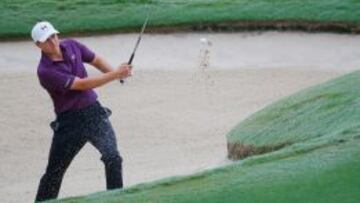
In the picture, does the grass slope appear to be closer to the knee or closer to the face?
the knee

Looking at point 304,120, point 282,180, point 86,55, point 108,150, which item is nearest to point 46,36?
point 86,55

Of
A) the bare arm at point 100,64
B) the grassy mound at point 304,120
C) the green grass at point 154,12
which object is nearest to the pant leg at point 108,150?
the bare arm at point 100,64

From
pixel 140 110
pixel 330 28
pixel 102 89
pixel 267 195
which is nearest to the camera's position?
pixel 267 195

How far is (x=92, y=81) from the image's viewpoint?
29.2 feet

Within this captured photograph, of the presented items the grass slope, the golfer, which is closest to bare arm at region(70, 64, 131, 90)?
the golfer

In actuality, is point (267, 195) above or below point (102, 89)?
above

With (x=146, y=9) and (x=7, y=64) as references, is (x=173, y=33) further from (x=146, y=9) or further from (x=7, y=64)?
(x=7, y=64)

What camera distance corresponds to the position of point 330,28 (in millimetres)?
16469

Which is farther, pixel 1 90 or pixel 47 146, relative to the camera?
pixel 1 90

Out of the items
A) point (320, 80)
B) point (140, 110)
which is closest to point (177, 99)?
point (140, 110)

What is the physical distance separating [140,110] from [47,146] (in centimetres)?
158

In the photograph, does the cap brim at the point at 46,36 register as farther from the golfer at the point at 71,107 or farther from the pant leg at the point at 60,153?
the pant leg at the point at 60,153

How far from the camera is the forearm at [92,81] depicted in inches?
347

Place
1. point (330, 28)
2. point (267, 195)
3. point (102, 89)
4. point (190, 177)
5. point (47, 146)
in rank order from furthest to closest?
point (330, 28)
point (102, 89)
point (47, 146)
point (190, 177)
point (267, 195)
